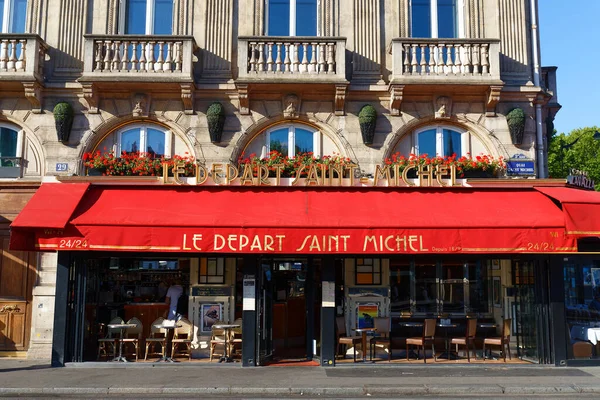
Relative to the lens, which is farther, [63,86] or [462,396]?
[63,86]

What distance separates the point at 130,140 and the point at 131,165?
94 cm

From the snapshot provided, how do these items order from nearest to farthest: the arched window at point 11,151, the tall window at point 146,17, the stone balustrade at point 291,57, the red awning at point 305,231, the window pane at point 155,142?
the red awning at point 305,231
the stone balustrade at point 291,57
the arched window at point 11,151
the window pane at point 155,142
the tall window at point 146,17

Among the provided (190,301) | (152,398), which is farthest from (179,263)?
(152,398)

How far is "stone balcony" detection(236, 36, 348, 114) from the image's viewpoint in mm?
13930

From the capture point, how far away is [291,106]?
14.2 meters

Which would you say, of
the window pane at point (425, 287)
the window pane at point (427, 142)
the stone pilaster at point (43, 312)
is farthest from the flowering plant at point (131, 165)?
the window pane at point (425, 287)

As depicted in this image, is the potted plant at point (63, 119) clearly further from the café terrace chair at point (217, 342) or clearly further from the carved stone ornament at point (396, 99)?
the carved stone ornament at point (396, 99)

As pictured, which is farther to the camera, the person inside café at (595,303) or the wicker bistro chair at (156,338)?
the person inside café at (595,303)

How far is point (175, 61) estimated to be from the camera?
14047mm

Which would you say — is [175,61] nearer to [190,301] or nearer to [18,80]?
[18,80]

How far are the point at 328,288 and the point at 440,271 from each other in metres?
3.60

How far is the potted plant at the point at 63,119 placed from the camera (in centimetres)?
1402

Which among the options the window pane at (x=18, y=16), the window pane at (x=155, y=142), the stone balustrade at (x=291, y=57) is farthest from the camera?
the window pane at (x=18, y=16)

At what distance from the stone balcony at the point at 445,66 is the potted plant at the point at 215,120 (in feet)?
13.0
